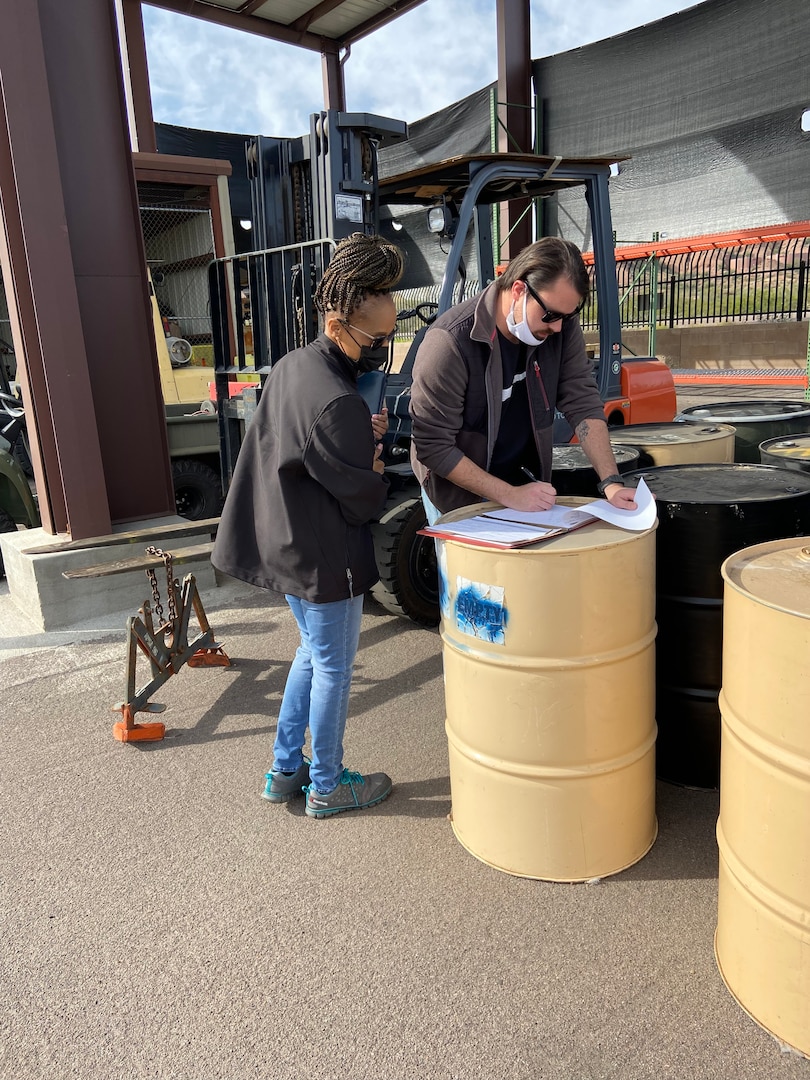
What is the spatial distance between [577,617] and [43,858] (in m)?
2.04

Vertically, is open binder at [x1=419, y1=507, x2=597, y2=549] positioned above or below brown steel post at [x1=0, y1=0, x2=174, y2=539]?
below

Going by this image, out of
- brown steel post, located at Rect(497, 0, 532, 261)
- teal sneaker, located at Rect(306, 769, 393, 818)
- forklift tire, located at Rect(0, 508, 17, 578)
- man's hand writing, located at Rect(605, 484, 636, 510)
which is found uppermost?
brown steel post, located at Rect(497, 0, 532, 261)

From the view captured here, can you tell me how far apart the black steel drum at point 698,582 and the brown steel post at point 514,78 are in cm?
995

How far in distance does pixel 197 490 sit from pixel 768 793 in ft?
19.6

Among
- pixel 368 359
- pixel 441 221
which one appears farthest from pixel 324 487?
pixel 441 221

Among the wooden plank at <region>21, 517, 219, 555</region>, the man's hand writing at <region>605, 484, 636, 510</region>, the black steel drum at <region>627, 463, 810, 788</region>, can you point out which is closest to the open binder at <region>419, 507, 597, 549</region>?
the man's hand writing at <region>605, 484, 636, 510</region>

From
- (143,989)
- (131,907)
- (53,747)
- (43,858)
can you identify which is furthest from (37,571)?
(143,989)

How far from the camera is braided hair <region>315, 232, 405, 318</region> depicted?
8.23 ft

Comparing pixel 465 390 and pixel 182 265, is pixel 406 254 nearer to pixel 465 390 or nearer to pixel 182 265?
pixel 465 390

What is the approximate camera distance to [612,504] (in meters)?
2.62

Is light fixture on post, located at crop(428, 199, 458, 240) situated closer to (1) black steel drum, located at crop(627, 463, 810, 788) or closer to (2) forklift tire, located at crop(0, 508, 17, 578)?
(1) black steel drum, located at crop(627, 463, 810, 788)

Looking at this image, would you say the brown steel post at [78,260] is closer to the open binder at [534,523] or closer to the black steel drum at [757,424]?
the open binder at [534,523]

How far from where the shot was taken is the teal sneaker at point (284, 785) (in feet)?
9.94

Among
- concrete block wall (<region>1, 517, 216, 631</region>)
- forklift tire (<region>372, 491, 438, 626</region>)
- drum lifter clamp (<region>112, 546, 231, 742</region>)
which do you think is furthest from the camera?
concrete block wall (<region>1, 517, 216, 631</region>)
